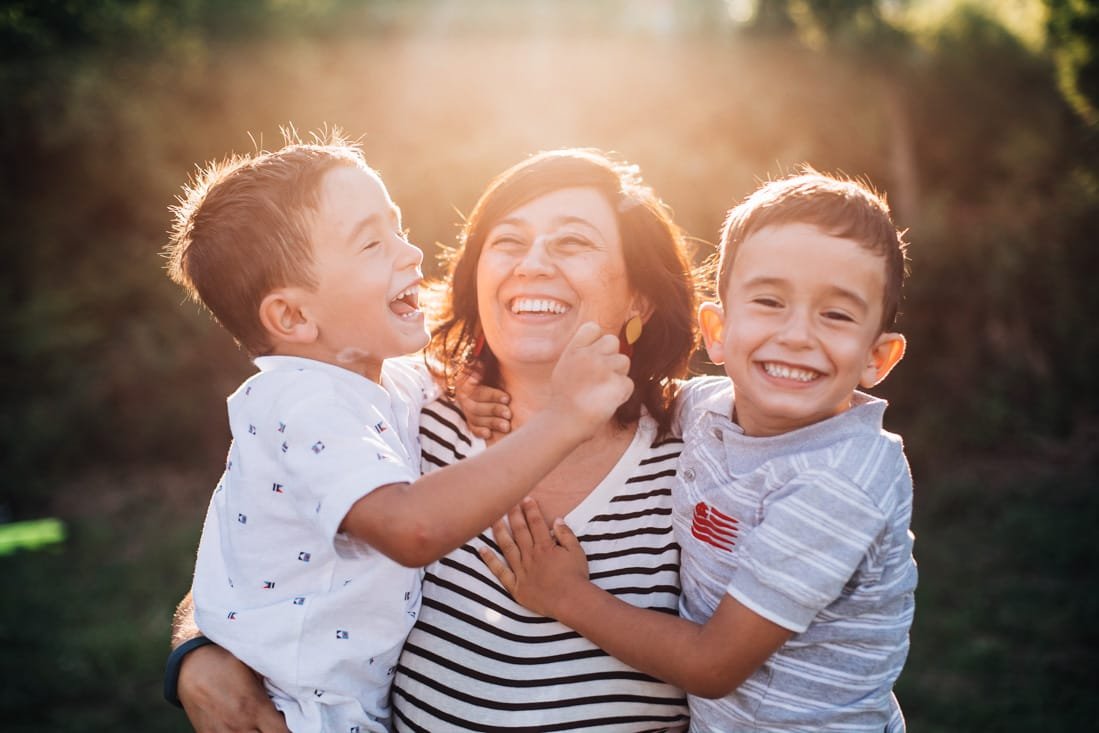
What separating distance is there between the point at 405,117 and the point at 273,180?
855cm

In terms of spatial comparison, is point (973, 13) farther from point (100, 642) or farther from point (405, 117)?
point (100, 642)

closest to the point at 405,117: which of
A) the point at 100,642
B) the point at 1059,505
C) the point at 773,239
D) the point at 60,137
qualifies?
the point at 60,137

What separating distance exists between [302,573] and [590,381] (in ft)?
2.53

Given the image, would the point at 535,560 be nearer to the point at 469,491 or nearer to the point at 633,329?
the point at 469,491

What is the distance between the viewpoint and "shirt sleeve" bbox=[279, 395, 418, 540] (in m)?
1.74

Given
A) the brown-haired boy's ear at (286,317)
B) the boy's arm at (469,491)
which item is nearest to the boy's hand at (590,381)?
the boy's arm at (469,491)

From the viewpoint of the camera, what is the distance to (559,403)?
6.07 ft

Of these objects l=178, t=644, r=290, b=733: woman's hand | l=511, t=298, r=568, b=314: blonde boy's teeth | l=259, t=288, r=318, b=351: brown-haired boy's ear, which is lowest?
l=178, t=644, r=290, b=733: woman's hand

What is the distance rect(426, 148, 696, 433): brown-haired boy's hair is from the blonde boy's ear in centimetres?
39

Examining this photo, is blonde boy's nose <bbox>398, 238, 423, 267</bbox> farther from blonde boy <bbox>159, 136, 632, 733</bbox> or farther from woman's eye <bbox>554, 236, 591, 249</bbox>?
woman's eye <bbox>554, 236, 591, 249</bbox>

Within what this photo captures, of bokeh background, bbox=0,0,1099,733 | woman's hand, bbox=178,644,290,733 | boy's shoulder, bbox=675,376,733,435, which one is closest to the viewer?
woman's hand, bbox=178,644,290,733

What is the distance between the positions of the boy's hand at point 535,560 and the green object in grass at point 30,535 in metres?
5.76

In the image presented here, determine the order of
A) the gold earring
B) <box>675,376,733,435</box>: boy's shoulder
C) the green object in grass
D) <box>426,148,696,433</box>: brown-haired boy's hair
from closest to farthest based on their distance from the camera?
1. <box>675,376,733,435</box>: boy's shoulder
2. <box>426,148,696,433</box>: brown-haired boy's hair
3. the gold earring
4. the green object in grass

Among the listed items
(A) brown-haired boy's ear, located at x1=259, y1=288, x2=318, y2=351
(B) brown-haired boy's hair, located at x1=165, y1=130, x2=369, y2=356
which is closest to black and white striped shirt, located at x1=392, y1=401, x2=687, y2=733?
(A) brown-haired boy's ear, located at x1=259, y1=288, x2=318, y2=351
